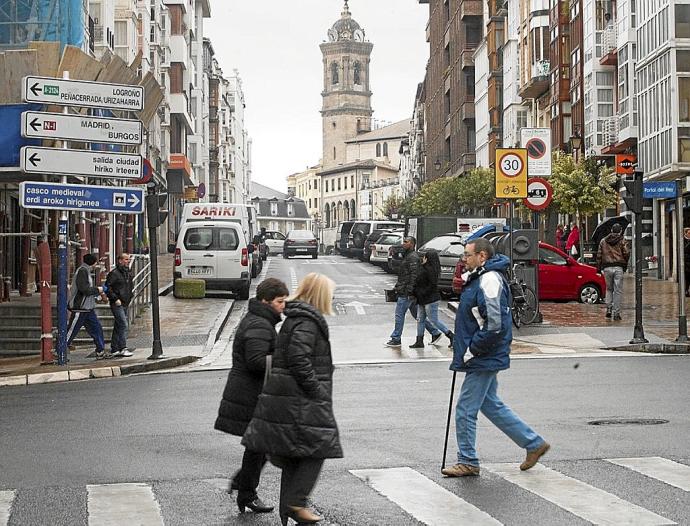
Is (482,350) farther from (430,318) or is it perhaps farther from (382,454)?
(430,318)

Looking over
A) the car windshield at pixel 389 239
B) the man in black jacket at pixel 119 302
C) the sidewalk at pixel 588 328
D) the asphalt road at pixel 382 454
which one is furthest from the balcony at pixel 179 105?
the asphalt road at pixel 382 454

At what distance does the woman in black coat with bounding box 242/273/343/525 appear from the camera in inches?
303

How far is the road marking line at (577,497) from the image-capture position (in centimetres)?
805

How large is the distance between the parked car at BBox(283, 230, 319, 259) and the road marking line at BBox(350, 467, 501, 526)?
185 ft

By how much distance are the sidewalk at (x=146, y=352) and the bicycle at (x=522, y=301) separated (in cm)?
555

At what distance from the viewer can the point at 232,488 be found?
28.6ft

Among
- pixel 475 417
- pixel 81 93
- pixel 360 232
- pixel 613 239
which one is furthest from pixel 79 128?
pixel 360 232

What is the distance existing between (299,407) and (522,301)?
56.3 feet

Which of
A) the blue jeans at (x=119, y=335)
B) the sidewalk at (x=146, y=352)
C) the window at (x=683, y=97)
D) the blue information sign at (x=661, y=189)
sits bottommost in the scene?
the sidewalk at (x=146, y=352)

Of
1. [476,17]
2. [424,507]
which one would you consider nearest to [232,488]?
[424,507]

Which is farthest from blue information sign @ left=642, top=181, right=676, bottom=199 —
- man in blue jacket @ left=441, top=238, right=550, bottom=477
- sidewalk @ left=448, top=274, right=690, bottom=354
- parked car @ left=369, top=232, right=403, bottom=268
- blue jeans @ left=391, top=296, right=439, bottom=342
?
parked car @ left=369, top=232, right=403, bottom=268

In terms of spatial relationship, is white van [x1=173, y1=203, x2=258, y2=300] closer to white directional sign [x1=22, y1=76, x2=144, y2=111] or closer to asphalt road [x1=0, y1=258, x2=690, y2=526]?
white directional sign [x1=22, y1=76, x2=144, y2=111]

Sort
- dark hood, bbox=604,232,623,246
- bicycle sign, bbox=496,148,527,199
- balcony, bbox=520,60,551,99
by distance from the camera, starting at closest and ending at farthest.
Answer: bicycle sign, bbox=496,148,527,199 < dark hood, bbox=604,232,623,246 < balcony, bbox=520,60,551,99

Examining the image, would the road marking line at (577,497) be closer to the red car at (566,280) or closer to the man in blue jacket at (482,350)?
the man in blue jacket at (482,350)
